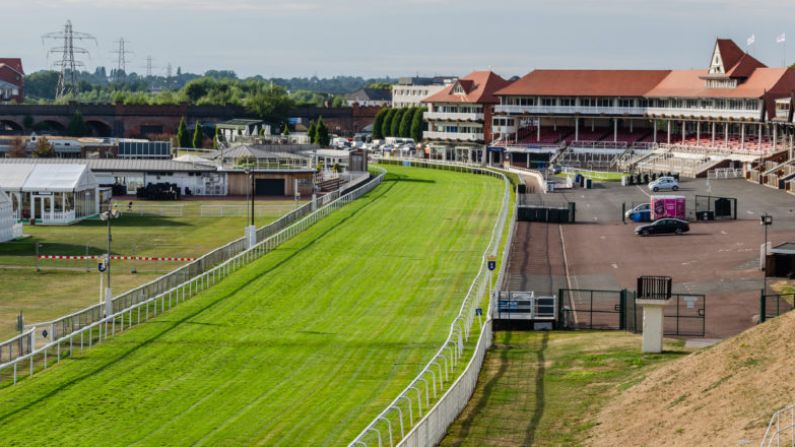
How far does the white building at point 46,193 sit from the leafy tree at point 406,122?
3674 inches

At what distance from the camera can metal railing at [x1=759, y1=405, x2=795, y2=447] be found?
2288 cm

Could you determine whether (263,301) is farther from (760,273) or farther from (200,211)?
(200,211)

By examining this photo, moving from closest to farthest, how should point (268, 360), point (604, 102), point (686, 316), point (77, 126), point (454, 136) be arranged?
point (268, 360)
point (686, 316)
point (604, 102)
point (454, 136)
point (77, 126)

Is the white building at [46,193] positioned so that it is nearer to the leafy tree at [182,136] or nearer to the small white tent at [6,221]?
the small white tent at [6,221]

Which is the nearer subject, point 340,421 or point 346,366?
point 340,421

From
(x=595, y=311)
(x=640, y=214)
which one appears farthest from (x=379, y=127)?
(x=595, y=311)

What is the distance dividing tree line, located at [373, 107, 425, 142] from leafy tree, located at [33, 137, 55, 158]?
195 ft

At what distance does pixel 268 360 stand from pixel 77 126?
139 meters

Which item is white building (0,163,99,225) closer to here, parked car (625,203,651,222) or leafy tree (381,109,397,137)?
parked car (625,203,651,222)

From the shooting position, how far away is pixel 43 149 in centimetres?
12425

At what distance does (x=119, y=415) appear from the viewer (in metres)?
32.9

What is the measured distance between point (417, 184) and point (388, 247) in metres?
48.7

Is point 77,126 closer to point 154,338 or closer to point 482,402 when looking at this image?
point 154,338

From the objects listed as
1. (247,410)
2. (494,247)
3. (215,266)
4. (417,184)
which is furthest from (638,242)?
(417,184)
